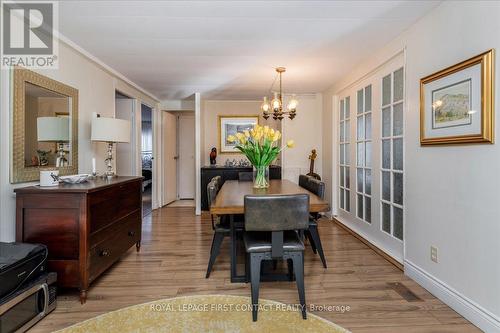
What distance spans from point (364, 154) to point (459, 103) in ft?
5.71

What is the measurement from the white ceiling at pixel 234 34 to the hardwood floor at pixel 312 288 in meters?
2.25

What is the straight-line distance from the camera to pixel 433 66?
2.21 m

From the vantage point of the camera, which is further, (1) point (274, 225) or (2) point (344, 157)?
(2) point (344, 157)

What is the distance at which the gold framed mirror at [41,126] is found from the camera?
7.17 ft

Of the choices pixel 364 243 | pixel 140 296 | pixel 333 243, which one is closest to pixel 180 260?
pixel 140 296

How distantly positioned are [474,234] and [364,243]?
1.73m

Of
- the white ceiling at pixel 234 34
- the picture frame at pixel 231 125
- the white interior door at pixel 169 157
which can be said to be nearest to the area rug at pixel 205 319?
the white ceiling at pixel 234 34

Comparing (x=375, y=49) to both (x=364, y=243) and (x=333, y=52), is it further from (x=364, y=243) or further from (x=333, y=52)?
(x=364, y=243)

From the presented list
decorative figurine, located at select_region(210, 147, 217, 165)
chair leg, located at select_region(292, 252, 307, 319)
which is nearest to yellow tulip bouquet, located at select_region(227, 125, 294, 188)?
chair leg, located at select_region(292, 252, 307, 319)

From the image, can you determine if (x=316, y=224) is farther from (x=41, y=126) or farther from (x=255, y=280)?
(x=41, y=126)

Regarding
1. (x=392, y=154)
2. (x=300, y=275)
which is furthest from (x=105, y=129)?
(x=392, y=154)

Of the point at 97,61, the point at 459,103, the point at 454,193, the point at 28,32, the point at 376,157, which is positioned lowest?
the point at 454,193

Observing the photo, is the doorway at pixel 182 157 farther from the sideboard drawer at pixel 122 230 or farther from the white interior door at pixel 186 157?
the sideboard drawer at pixel 122 230

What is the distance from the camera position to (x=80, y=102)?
3045mm
